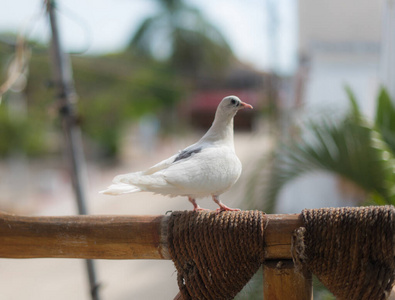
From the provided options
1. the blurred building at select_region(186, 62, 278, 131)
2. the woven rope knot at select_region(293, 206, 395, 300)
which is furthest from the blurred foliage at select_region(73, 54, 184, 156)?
the woven rope knot at select_region(293, 206, 395, 300)

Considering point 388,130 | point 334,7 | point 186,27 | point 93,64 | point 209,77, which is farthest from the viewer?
point 209,77

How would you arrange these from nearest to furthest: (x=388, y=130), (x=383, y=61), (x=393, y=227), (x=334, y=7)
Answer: (x=393, y=227)
(x=388, y=130)
(x=383, y=61)
(x=334, y=7)

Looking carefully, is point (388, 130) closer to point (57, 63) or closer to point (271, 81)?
point (57, 63)

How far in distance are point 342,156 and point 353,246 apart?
104 centimetres

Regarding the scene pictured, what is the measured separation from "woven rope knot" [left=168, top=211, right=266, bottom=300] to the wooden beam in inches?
1.5

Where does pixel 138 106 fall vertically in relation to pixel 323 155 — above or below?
below

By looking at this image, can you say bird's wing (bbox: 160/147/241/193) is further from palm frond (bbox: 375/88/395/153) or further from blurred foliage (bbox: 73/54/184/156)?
blurred foliage (bbox: 73/54/184/156)

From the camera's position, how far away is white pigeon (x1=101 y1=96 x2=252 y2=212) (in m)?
0.99

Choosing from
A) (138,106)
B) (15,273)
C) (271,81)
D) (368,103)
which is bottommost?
(15,273)

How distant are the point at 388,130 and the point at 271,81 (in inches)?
123

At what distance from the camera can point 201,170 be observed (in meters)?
1.06

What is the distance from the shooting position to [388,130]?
215 cm

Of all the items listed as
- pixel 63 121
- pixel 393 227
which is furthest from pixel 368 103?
pixel 393 227

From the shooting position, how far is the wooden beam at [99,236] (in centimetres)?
104
